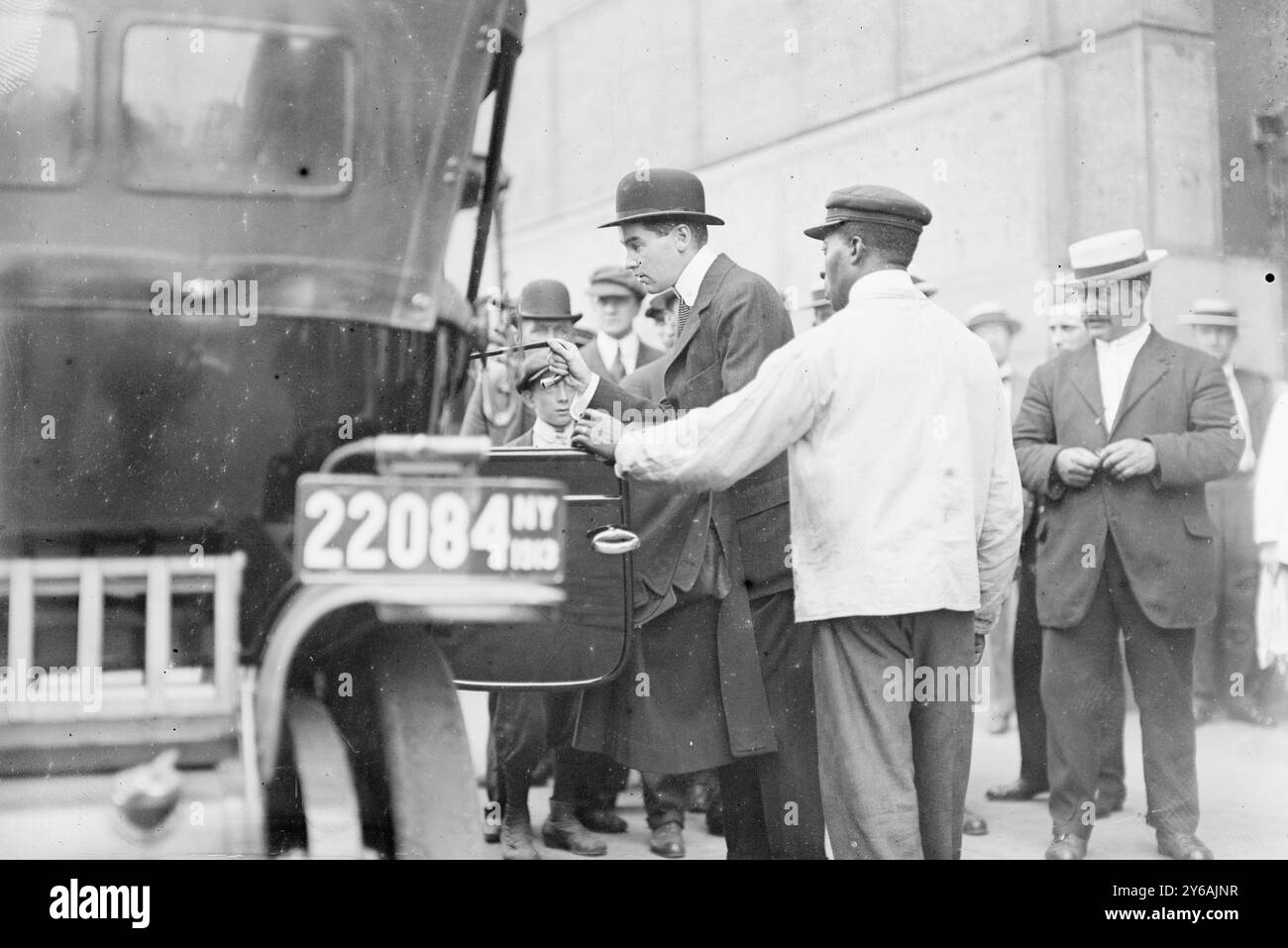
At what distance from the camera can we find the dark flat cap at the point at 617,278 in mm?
Answer: 4967

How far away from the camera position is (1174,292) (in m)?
4.38

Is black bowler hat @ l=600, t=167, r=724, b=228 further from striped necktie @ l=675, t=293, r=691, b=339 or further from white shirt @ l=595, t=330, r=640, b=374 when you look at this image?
white shirt @ l=595, t=330, r=640, b=374

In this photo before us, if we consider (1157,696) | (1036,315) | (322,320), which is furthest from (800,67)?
(1157,696)

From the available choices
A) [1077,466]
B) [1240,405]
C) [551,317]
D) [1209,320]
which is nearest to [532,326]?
[551,317]

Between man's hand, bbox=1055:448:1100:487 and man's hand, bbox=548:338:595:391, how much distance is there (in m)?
1.52

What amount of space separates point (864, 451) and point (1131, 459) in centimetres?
131

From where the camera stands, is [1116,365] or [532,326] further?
[532,326]

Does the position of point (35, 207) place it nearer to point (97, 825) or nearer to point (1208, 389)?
point (97, 825)

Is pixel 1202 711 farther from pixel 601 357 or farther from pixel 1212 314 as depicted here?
pixel 601 357

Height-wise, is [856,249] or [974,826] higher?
[856,249]

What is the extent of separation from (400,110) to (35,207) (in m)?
0.81

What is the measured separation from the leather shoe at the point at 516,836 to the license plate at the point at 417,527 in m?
1.27

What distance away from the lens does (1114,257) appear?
4203mm

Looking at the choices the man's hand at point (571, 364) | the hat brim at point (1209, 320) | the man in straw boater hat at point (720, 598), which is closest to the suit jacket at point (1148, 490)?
the hat brim at point (1209, 320)
